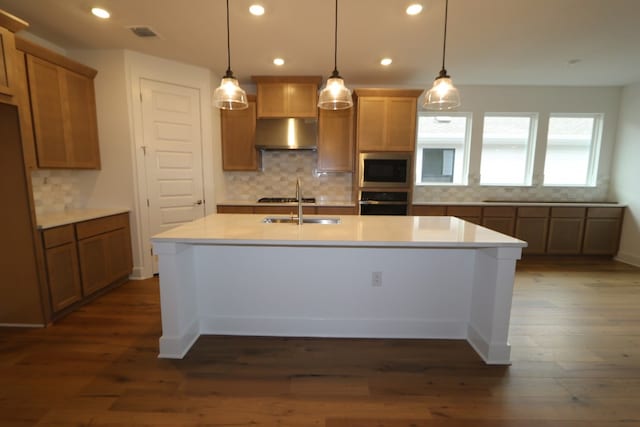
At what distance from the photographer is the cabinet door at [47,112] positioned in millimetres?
2621

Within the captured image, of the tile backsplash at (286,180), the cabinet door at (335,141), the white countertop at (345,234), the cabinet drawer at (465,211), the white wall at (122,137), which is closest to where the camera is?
the white countertop at (345,234)

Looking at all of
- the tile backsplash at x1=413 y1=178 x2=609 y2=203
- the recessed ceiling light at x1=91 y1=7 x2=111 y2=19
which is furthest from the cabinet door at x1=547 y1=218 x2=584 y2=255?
the recessed ceiling light at x1=91 y1=7 x2=111 y2=19

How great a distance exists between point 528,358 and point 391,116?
3.20 m

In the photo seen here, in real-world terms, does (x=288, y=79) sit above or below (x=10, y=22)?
above

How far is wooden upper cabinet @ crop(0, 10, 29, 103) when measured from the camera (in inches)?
83.3

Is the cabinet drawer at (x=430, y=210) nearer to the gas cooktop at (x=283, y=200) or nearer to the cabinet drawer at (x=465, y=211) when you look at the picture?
the cabinet drawer at (x=465, y=211)

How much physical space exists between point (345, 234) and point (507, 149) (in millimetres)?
4185

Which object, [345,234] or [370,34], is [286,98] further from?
[345,234]

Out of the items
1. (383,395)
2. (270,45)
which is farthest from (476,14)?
(383,395)

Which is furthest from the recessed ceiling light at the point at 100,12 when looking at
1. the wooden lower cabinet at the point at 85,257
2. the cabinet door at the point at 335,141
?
the cabinet door at the point at 335,141

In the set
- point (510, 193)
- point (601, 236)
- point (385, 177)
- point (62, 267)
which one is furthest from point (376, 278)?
point (601, 236)

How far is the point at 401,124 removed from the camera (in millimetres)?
4156

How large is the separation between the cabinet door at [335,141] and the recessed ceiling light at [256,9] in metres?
1.82

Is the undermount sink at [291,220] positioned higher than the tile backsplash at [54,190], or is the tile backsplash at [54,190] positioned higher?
the tile backsplash at [54,190]
